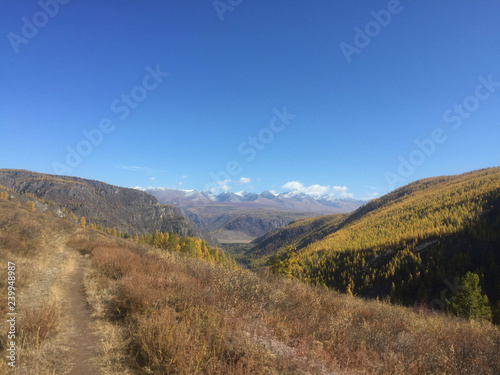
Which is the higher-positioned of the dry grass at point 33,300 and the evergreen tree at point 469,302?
the dry grass at point 33,300

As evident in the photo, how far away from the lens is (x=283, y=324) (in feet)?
22.4

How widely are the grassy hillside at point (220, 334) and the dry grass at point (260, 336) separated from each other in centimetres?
3

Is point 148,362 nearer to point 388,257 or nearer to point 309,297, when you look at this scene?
point 309,297

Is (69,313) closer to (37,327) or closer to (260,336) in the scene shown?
(37,327)

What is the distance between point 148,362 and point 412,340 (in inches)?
296

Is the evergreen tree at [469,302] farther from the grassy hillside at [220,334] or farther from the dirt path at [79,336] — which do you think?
the dirt path at [79,336]

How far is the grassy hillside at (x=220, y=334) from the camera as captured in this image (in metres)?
4.76

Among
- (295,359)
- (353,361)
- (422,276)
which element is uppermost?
(295,359)

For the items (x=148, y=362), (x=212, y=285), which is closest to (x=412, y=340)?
(x=212, y=285)

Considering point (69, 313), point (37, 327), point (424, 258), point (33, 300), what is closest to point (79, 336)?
point (37, 327)

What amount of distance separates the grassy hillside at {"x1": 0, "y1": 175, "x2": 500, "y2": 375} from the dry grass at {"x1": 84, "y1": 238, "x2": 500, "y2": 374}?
3 centimetres

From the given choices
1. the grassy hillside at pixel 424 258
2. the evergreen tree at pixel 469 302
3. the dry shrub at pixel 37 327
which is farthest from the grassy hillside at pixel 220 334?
the grassy hillside at pixel 424 258

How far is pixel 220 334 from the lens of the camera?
209 inches

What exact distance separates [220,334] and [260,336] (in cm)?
119
